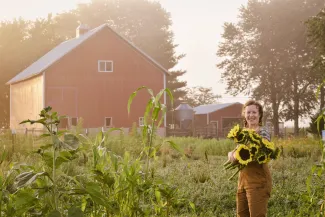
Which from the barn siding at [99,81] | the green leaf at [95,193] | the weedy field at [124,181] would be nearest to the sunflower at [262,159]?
the weedy field at [124,181]

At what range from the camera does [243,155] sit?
4105 mm

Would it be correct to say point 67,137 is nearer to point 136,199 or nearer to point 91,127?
point 136,199

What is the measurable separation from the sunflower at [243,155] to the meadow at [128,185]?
526 mm

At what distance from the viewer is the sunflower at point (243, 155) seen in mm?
4057

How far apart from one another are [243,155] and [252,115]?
749 millimetres

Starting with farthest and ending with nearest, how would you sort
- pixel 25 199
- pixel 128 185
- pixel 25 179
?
pixel 128 185, pixel 25 199, pixel 25 179

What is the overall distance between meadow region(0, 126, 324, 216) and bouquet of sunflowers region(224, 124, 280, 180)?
46cm

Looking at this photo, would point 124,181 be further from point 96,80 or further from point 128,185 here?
point 96,80

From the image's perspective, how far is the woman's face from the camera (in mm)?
4758

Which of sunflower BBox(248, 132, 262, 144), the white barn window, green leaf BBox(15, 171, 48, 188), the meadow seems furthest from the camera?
the white barn window

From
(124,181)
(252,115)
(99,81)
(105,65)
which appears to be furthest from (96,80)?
(124,181)

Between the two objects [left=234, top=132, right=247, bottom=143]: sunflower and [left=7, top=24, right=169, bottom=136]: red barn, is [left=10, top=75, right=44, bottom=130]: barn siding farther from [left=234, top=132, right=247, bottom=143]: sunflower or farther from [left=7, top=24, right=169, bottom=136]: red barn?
[left=234, top=132, right=247, bottom=143]: sunflower

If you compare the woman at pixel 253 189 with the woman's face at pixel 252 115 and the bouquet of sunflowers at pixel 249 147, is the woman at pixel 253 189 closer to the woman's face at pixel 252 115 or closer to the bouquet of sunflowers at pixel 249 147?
the bouquet of sunflowers at pixel 249 147

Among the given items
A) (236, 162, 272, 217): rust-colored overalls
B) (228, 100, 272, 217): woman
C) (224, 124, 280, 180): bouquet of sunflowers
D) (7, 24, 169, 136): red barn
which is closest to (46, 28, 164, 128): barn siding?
(7, 24, 169, 136): red barn
